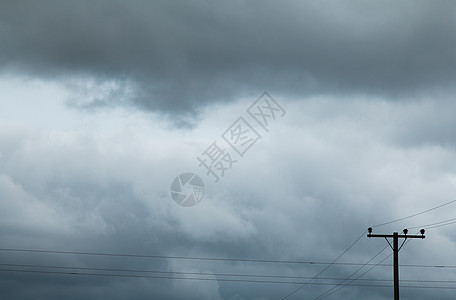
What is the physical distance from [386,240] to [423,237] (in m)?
3.77

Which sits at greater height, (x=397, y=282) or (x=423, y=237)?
(x=423, y=237)

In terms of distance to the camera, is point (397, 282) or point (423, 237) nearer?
point (397, 282)

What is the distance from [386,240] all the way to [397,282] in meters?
5.05

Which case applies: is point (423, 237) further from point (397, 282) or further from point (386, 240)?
point (397, 282)

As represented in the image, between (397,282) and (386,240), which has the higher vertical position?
(386,240)

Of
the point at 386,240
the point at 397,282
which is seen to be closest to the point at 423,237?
the point at 386,240

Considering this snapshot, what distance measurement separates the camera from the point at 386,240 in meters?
40.9

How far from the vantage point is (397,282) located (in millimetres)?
36594

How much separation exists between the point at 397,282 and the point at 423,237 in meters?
7.13

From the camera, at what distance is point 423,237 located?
41531mm

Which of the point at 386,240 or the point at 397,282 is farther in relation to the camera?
the point at 386,240
